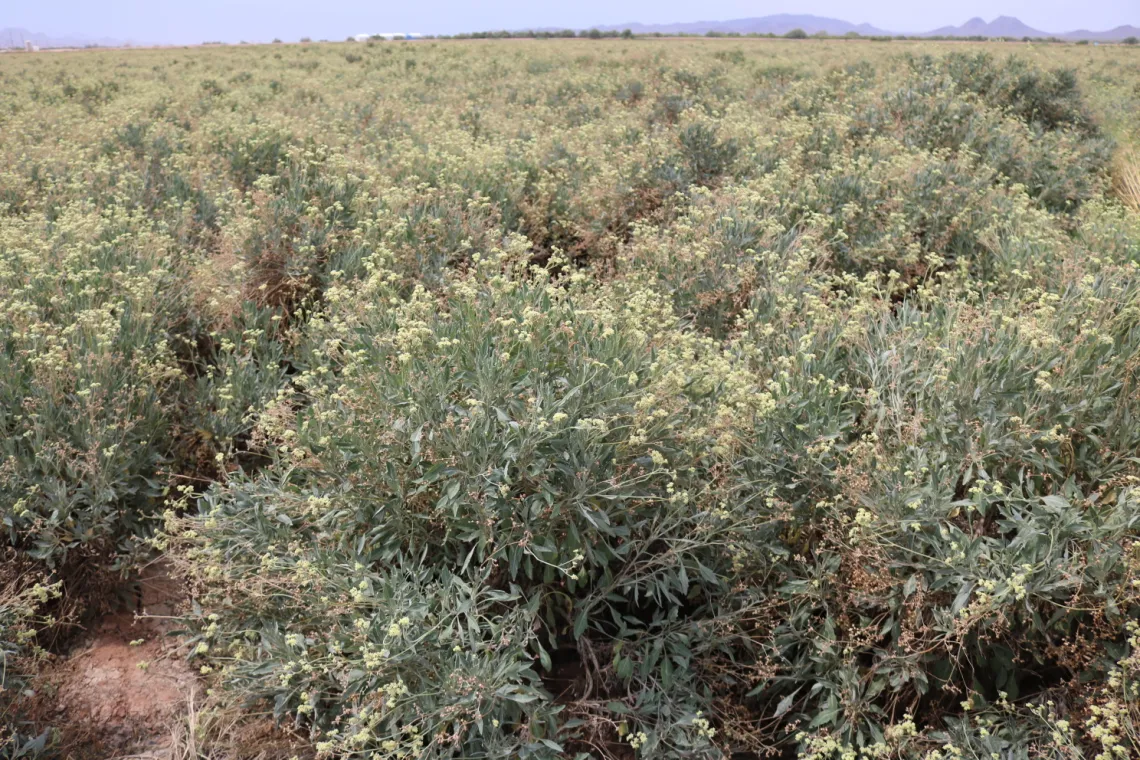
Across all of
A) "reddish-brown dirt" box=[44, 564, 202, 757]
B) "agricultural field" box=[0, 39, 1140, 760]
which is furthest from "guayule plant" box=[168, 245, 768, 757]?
"reddish-brown dirt" box=[44, 564, 202, 757]

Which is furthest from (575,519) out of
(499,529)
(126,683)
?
(126,683)

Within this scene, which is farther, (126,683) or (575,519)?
(126,683)

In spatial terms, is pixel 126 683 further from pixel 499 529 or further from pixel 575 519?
pixel 575 519

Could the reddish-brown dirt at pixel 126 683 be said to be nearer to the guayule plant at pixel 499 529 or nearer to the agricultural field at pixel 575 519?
the agricultural field at pixel 575 519

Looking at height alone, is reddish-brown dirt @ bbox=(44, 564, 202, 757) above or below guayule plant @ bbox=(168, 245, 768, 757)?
below

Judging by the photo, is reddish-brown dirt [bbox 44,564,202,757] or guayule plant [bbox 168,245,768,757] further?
reddish-brown dirt [bbox 44,564,202,757]

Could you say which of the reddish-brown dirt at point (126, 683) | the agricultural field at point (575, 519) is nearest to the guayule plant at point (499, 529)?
the agricultural field at point (575, 519)

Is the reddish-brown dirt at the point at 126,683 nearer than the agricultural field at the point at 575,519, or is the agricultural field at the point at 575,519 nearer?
the agricultural field at the point at 575,519

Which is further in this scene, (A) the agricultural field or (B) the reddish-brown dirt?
(B) the reddish-brown dirt

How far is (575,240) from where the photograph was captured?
7.41m

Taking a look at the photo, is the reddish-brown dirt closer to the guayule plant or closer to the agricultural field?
the agricultural field

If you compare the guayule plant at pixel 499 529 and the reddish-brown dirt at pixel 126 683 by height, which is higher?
the guayule plant at pixel 499 529

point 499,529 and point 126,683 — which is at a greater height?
point 499,529

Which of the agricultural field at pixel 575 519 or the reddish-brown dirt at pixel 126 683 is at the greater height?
the agricultural field at pixel 575 519
